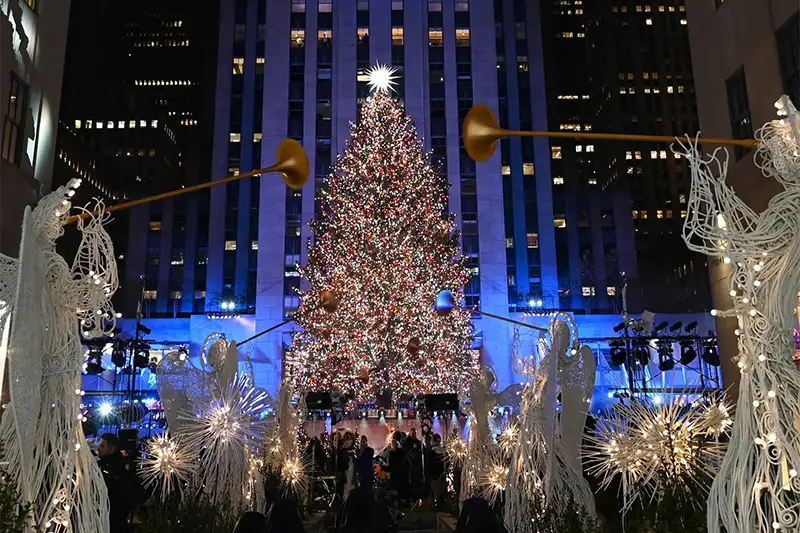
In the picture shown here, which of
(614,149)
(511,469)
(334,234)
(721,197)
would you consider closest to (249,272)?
(334,234)

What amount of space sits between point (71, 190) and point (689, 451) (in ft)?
17.3

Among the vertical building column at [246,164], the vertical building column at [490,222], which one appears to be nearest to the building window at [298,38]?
the vertical building column at [246,164]

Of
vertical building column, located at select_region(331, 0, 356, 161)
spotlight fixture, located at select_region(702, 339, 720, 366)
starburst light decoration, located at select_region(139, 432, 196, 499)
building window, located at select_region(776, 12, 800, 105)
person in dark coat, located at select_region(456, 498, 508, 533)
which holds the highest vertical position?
vertical building column, located at select_region(331, 0, 356, 161)

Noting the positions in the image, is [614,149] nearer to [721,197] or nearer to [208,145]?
[208,145]

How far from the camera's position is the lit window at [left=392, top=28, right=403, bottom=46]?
34.1 m

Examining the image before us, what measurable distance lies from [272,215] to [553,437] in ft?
88.0

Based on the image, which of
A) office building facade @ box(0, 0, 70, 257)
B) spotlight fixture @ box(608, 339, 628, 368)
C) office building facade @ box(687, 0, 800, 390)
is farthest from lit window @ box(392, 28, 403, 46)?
spotlight fixture @ box(608, 339, 628, 368)

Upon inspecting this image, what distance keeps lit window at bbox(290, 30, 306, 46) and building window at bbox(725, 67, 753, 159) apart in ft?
79.4

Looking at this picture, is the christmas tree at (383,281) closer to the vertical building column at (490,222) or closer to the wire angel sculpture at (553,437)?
the vertical building column at (490,222)

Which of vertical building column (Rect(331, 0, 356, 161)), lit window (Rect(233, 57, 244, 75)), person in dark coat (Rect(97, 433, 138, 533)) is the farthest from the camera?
lit window (Rect(233, 57, 244, 75))

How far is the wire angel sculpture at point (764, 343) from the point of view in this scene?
326cm

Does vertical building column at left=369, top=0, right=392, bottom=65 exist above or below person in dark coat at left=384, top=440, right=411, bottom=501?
above

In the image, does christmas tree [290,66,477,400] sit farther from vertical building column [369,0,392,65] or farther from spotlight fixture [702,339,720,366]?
vertical building column [369,0,392,65]

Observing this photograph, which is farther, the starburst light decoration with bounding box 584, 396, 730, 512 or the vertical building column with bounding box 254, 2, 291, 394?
the vertical building column with bounding box 254, 2, 291, 394
